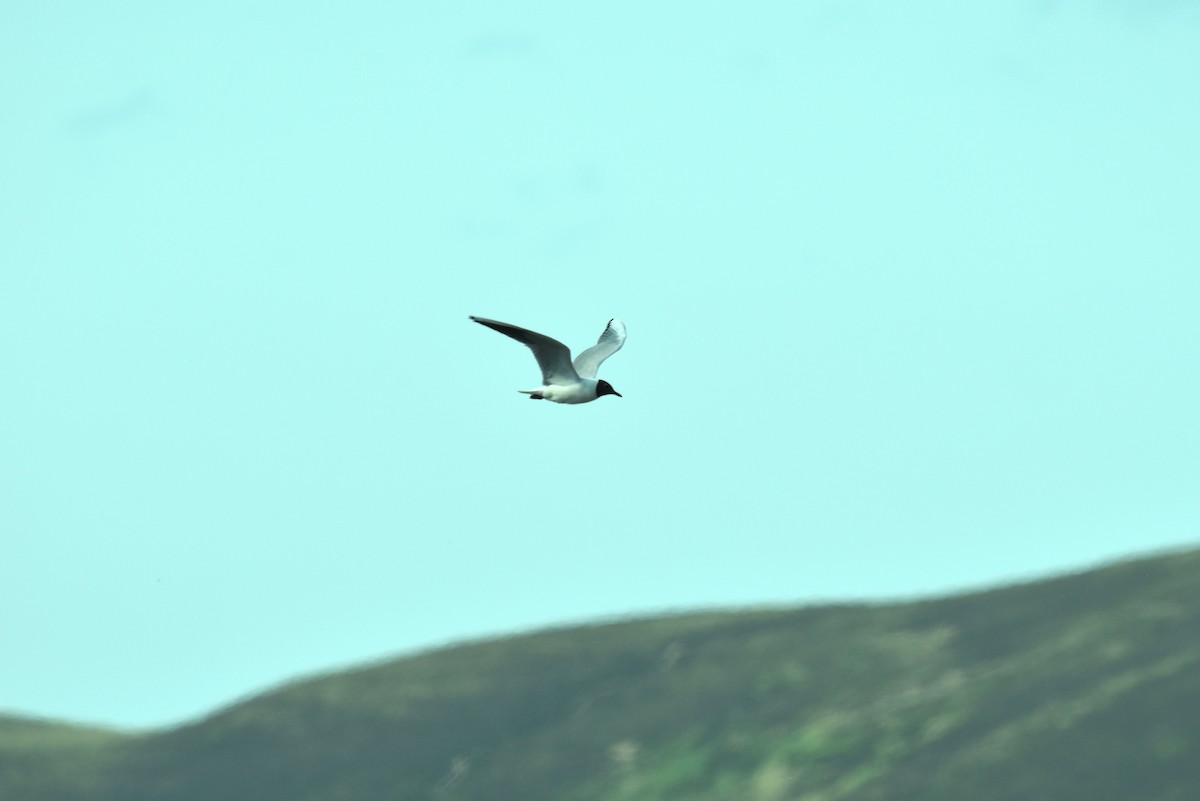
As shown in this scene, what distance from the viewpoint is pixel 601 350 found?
149ft

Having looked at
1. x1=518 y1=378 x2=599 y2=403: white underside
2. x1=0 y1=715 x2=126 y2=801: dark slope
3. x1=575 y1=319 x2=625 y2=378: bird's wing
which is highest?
x1=0 y1=715 x2=126 y2=801: dark slope

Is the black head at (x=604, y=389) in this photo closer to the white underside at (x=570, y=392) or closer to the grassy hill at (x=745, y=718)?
the white underside at (x=570, y=392)

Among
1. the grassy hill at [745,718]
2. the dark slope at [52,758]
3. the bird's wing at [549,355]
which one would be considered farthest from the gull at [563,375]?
the dark slope at [52,758]

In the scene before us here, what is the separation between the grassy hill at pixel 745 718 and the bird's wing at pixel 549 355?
31314 millimetres

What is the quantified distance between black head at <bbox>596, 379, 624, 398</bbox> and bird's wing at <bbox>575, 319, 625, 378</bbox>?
22.5 inches

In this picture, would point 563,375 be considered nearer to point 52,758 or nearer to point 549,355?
point 549,355

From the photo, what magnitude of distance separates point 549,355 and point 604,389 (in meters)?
1.93

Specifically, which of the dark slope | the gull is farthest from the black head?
the dark slope

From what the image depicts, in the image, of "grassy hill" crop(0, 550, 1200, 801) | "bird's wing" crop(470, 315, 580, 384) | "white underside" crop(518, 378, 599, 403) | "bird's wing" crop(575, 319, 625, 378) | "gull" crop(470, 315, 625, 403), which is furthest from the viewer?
"grassy hill" crop(0, 550, 1200, 801)

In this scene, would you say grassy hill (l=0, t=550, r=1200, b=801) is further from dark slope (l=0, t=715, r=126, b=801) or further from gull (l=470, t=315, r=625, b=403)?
gull (l=470, t=315, r=625, b=403)

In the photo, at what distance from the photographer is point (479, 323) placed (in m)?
36.4

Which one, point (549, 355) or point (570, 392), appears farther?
point (570, 392)

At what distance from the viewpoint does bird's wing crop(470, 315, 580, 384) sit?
129 feet

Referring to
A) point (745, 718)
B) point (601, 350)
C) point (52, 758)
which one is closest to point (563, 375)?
point (601, 350)
